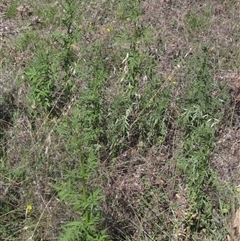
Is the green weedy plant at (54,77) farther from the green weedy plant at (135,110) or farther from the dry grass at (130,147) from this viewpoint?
the green weedy plant at (135,110)

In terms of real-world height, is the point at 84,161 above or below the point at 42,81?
below

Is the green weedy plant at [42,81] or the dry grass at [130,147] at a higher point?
the green weedy plant at [42,81]

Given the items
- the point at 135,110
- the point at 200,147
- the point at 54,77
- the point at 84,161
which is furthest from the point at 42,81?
the point at 200,147

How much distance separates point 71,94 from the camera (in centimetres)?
440

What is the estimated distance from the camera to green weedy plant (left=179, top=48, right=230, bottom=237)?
3.48 m

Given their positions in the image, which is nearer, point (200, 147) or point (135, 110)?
point (200, 147)

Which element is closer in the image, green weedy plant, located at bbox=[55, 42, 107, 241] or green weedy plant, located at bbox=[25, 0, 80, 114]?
green weedy plant, located at bbox=[55, 42, 107, 241]

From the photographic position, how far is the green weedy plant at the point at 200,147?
3477 mm

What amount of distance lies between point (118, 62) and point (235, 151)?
137 centimetres

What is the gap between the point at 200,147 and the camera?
3.56m

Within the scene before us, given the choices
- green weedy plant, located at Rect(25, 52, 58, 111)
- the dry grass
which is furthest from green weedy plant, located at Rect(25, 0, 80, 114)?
the dry grass

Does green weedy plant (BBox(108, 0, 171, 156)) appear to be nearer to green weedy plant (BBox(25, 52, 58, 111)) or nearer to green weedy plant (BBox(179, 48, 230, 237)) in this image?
green weedy plant (BBox(179, 48, 230, 237))

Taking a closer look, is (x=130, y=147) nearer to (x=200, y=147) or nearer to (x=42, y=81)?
(x=200, y=147)

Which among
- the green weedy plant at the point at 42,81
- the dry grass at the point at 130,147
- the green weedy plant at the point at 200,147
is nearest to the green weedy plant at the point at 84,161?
the dry grass at the point at 130,147
